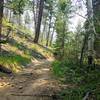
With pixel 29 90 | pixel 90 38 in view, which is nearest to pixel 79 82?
pixel 29 90

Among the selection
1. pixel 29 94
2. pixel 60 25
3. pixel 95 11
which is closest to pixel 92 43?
pixel 95 11

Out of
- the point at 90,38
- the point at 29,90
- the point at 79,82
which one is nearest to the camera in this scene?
the point at 29,90

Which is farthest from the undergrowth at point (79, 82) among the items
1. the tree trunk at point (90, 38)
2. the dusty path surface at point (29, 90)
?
the tree trunk at point (90, 38)

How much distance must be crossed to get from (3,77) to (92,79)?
160 inches

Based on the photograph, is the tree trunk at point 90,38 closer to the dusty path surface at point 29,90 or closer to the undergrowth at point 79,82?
the undergrowth at point 79,82

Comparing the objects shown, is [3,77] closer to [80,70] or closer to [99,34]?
[80,70]

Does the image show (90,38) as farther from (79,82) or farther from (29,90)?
(29,90)

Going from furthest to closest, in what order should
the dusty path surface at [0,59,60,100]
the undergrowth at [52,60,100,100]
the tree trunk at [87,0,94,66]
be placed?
the tree trunk at [87,0,94,66] < the dusty path surface at [0,59,60,100] < the undergrowth at [52,60,100,100]

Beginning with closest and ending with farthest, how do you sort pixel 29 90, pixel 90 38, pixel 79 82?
pixel 29 90 → pixel 79 82 → pixel 90 38

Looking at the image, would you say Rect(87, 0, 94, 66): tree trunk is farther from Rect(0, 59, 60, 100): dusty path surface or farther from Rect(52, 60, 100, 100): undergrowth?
Rect(0, 59, 60, 100): dusty path surface

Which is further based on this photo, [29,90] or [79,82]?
[79,82]

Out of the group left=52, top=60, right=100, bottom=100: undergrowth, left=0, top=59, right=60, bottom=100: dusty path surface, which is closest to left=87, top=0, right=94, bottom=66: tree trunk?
left=52, top=60, right=100, bottom=100: undergrowth

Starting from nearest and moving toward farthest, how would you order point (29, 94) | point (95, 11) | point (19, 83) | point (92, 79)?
point (29, 94) → point (92, 79) → point (19, 83) → point (95, 11)

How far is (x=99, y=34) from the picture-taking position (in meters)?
12.8
